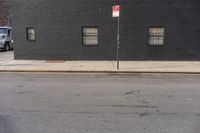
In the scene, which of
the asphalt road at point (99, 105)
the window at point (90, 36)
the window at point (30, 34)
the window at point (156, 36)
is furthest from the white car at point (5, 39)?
the asphalt road at point (99, 105)

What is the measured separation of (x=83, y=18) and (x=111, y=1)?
190cm

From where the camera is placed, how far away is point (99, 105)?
7.23m

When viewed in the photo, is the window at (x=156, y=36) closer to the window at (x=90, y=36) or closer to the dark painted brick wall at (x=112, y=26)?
the dark painted brick wall at (x=112, y=26)

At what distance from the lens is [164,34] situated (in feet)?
55.5

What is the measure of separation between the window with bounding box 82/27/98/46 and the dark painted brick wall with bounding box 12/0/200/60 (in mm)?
262

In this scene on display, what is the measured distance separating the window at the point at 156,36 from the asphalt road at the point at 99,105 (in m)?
5.75

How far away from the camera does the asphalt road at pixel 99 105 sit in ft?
18.4

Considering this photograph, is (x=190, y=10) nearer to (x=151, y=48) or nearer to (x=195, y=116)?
(x=151, y=48)

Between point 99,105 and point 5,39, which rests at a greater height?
point 5,39

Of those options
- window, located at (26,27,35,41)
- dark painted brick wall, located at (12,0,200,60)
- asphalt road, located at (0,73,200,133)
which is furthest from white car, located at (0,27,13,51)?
asphalt road, located at (0,73,200,133)

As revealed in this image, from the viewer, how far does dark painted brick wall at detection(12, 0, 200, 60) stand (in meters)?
16.7

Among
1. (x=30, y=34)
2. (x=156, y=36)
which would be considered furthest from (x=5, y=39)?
(x=156, y=36)

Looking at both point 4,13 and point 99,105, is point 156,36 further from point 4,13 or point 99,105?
point 4,13

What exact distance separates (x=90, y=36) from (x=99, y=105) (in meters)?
10.4
